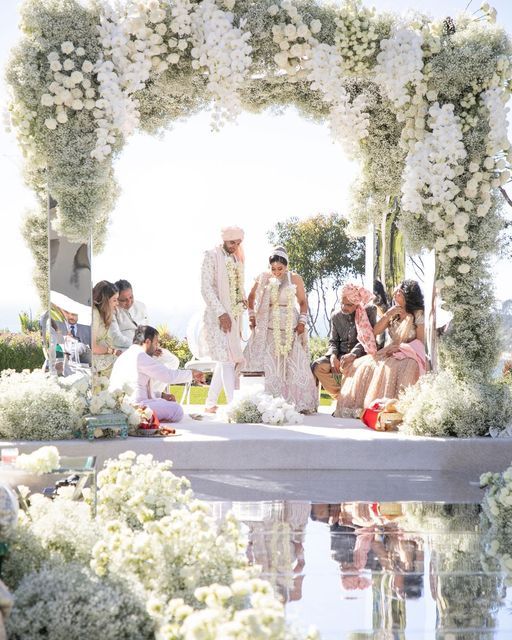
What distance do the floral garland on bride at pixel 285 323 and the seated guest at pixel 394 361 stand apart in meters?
0.64

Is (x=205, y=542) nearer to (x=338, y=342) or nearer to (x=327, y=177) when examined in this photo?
(x=338, y=342)

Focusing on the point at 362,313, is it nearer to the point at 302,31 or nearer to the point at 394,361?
the point at 394,361

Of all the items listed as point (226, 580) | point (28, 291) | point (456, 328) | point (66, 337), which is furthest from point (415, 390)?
point (226, 580)

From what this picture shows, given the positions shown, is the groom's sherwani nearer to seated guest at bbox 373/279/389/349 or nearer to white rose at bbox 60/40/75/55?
seated guest at bbox 373/279/389/349

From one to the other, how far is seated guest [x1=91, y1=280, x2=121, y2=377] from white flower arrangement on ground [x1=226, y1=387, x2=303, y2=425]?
1428 mm

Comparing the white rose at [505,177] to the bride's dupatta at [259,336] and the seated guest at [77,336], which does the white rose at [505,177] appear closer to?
the bride's dupatta at [259,336]

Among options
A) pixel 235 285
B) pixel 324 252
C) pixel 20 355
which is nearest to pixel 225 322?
pixel 235 285

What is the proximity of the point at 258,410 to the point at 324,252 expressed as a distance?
2135 cm

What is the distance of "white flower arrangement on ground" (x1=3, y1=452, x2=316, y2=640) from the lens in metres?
2.38

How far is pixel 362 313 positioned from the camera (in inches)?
362

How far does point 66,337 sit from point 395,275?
388cm

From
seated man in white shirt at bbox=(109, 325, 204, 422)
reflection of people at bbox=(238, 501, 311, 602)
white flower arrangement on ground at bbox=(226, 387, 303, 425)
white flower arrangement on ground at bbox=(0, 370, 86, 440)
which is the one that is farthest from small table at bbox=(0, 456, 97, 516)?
white flower arrangement on ground at bbox=(226, 387, 303, 425)

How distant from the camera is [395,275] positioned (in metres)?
9.84

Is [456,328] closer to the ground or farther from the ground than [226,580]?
farther from the ground
